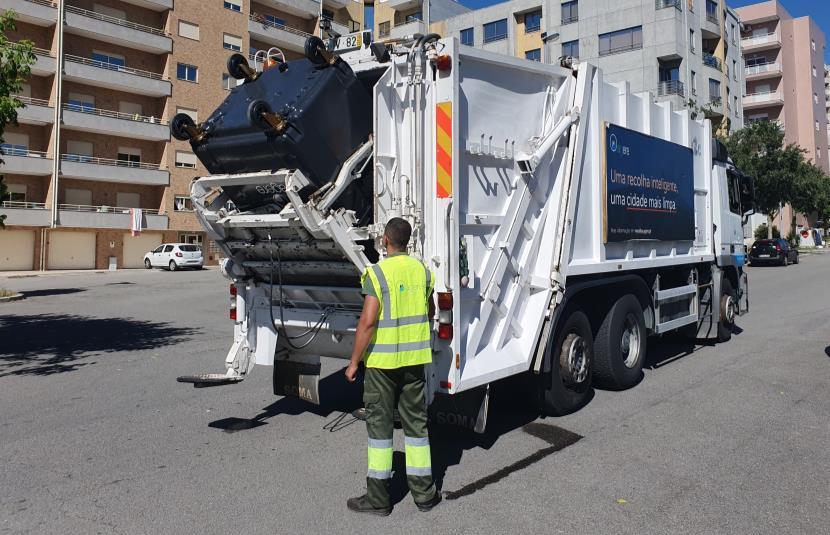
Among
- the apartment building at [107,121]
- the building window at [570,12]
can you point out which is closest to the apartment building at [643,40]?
the building window at [570,12]

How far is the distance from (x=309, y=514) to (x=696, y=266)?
662 centimetres

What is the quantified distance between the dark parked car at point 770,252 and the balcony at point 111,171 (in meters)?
32.8

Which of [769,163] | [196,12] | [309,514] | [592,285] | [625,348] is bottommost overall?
[309,514]

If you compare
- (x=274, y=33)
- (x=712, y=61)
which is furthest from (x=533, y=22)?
(x=274, y=33)

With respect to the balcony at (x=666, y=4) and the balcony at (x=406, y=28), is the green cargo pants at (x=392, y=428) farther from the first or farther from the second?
the balcony at (x=406, y=28)

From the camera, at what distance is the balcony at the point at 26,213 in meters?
34.2

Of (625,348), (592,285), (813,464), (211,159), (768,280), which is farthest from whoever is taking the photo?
(768,280)

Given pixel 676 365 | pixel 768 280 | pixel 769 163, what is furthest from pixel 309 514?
pixel 769 163

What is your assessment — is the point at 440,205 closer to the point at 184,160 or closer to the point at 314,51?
the point at 314,51

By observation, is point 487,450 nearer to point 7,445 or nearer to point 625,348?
point 625,348

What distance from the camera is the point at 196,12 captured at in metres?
41.6

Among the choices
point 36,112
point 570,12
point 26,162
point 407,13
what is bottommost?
point 26,162

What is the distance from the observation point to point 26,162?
3475cm

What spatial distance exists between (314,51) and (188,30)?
136 feet
